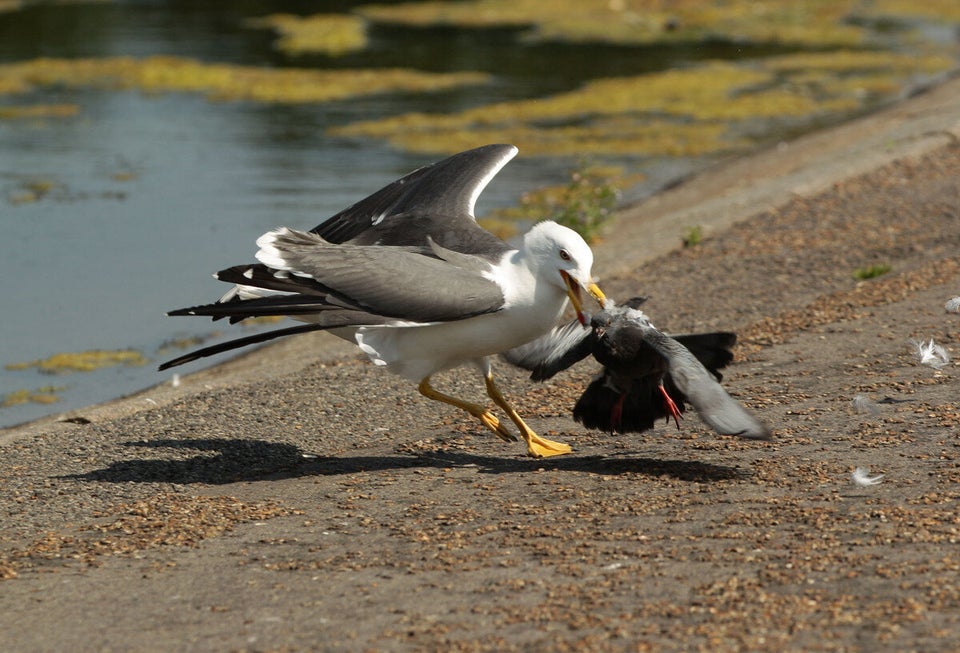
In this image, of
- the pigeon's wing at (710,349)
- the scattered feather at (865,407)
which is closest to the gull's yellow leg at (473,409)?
the pigeon's wing at (710,349)

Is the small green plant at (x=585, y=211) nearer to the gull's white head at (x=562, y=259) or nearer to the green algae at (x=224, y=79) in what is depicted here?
the gull's white head at (x=562, y=259)

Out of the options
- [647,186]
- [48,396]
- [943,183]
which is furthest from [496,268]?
[647,186]

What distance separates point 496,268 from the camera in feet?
20.9

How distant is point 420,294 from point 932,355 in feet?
8.96

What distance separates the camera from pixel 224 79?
20406 millimetres

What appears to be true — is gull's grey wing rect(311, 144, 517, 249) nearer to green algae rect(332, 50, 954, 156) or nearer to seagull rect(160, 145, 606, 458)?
seagull rect(160, 145, 606, 458)

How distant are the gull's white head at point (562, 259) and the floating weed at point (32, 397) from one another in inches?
170

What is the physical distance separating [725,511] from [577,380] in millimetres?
2527

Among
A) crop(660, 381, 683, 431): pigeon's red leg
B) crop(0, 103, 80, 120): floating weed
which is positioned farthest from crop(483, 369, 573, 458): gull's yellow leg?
crop(0, 103, 80, 120): floating weed

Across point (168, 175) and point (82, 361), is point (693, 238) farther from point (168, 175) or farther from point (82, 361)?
point (168, 175)

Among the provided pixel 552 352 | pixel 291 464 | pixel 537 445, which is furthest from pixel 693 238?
pixel 291 464

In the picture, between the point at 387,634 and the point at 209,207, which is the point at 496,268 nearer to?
the point at 387,634

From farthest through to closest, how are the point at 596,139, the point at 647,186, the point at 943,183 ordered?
the point at 596,139 → the point at 647,186 → the point at 943,183

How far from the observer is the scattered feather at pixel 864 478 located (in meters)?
5.64
